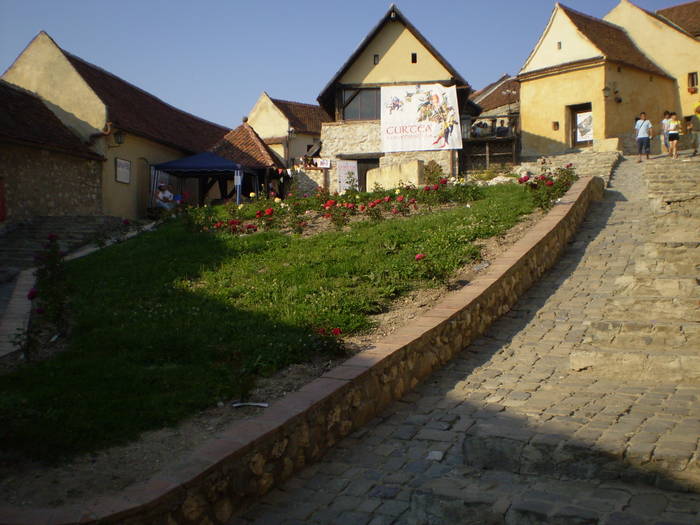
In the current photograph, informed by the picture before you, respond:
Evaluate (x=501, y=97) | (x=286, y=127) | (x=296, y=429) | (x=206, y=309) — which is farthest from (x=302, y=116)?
(x=296, y=429)

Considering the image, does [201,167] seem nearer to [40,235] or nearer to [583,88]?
[40,235]

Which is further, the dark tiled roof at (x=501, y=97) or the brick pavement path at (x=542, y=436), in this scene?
the dark tiled roof at (x=501, y=97)

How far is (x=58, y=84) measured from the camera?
2023 cm

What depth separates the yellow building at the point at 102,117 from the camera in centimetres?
1972

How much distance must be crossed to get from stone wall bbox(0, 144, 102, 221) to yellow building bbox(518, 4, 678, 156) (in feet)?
59.0

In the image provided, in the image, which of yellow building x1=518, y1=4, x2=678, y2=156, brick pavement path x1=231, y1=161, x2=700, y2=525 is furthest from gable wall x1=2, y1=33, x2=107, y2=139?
yellow building x1=518, y1=4, x2=678, y2=156

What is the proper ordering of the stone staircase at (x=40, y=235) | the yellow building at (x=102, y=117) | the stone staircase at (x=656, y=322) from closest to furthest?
1. the stone staircase at (x=656, y=322)
2. the stone staircase at (x=40, y=235)
3. the yellow building at (x=102, y=117)

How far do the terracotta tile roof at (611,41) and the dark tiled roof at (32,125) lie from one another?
800 inches

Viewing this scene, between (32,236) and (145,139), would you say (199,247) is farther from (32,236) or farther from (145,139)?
(145,139)

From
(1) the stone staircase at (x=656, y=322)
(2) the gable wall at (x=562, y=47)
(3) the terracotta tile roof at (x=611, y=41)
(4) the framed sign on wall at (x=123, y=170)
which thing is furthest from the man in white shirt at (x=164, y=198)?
(3) the terracotta tile roof at (x=611, y=41)

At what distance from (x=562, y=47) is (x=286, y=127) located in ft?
60.0

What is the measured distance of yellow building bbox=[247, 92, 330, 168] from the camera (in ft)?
129

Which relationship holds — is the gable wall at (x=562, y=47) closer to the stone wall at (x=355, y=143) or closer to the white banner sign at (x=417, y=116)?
the white banner sign at (x=417, y=116)

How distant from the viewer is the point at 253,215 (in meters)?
12.6
